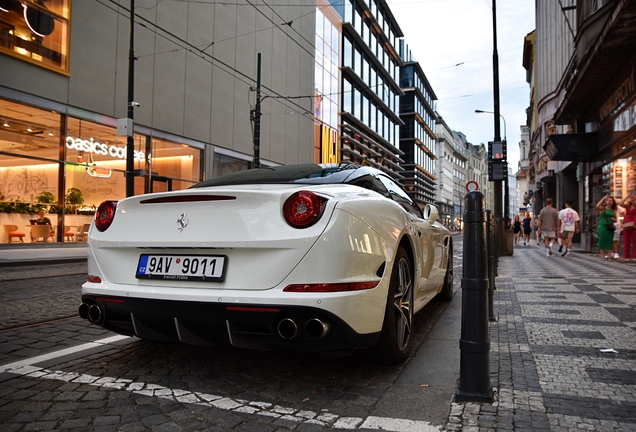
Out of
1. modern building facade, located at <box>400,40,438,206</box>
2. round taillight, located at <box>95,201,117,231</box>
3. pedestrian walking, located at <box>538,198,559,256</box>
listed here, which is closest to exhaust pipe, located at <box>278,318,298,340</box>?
round taillight, located at <box>95,201,117,231</box>

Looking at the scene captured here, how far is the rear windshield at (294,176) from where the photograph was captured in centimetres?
337

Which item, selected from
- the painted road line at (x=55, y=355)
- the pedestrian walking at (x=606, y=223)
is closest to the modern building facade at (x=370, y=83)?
the pedestrian walking at (x=606, y=223)

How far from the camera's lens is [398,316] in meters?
3.24

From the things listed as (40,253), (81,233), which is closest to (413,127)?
(81,233)

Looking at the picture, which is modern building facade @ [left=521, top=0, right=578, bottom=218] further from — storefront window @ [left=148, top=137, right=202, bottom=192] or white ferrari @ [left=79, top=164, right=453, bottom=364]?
white ferrari @ [left=79, top=164, right=453, bottom=364]

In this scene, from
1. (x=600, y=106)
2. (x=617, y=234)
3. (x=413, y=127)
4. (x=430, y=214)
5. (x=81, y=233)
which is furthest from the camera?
(x=413, y=127)

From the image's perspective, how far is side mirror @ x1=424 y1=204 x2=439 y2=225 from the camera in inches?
182

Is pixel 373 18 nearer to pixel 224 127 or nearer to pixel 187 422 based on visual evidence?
pixel 224 127

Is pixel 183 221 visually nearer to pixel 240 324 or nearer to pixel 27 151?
pixel 240 324

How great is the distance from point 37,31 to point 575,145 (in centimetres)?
1727

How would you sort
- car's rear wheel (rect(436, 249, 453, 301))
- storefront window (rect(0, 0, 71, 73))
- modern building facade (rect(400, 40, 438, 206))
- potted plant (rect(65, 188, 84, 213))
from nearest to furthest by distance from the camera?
car's rear wheel (rect(436, 249, 453, 301)) < storefront window (rect(0, 0, 71, 73)) < potted plant (rect(65, 188, 84, 213)) < modern building facade (rect(400, 40, 438, 206))

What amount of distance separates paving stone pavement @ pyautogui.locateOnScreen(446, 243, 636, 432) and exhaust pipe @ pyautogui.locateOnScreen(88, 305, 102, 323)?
2017mm

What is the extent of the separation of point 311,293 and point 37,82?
16.0 metres

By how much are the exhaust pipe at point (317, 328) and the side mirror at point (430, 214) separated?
235 cm
